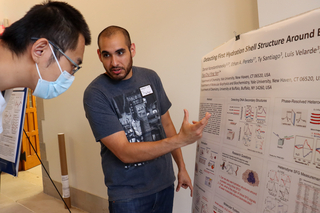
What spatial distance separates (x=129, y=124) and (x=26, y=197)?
2804 mm

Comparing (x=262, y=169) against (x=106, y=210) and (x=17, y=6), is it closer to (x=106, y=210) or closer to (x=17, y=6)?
(x=106, y=210)

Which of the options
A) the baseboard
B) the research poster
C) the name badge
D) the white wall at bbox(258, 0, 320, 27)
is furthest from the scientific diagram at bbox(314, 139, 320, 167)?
the baseboard

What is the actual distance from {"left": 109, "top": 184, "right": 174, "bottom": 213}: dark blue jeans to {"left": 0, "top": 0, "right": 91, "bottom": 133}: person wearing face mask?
0.74 m

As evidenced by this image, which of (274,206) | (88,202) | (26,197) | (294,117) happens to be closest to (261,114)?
(294,117)

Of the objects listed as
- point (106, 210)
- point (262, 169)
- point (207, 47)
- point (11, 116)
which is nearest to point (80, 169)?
point (106, 210)

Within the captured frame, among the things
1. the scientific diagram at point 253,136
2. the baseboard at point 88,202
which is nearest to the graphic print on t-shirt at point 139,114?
the scientific diagram at point 253,136

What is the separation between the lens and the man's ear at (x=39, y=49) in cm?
92

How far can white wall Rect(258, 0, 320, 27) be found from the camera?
1.18 metres

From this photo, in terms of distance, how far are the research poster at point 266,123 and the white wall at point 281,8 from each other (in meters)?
0.36

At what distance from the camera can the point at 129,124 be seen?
136cm

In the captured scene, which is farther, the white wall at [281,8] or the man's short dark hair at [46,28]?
the white wall at [281,8]

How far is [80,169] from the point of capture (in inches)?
113

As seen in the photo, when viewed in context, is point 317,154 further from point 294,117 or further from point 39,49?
point 39,49

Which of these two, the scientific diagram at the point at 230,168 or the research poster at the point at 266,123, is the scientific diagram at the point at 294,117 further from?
the scientific diagram at the point at 230,168
